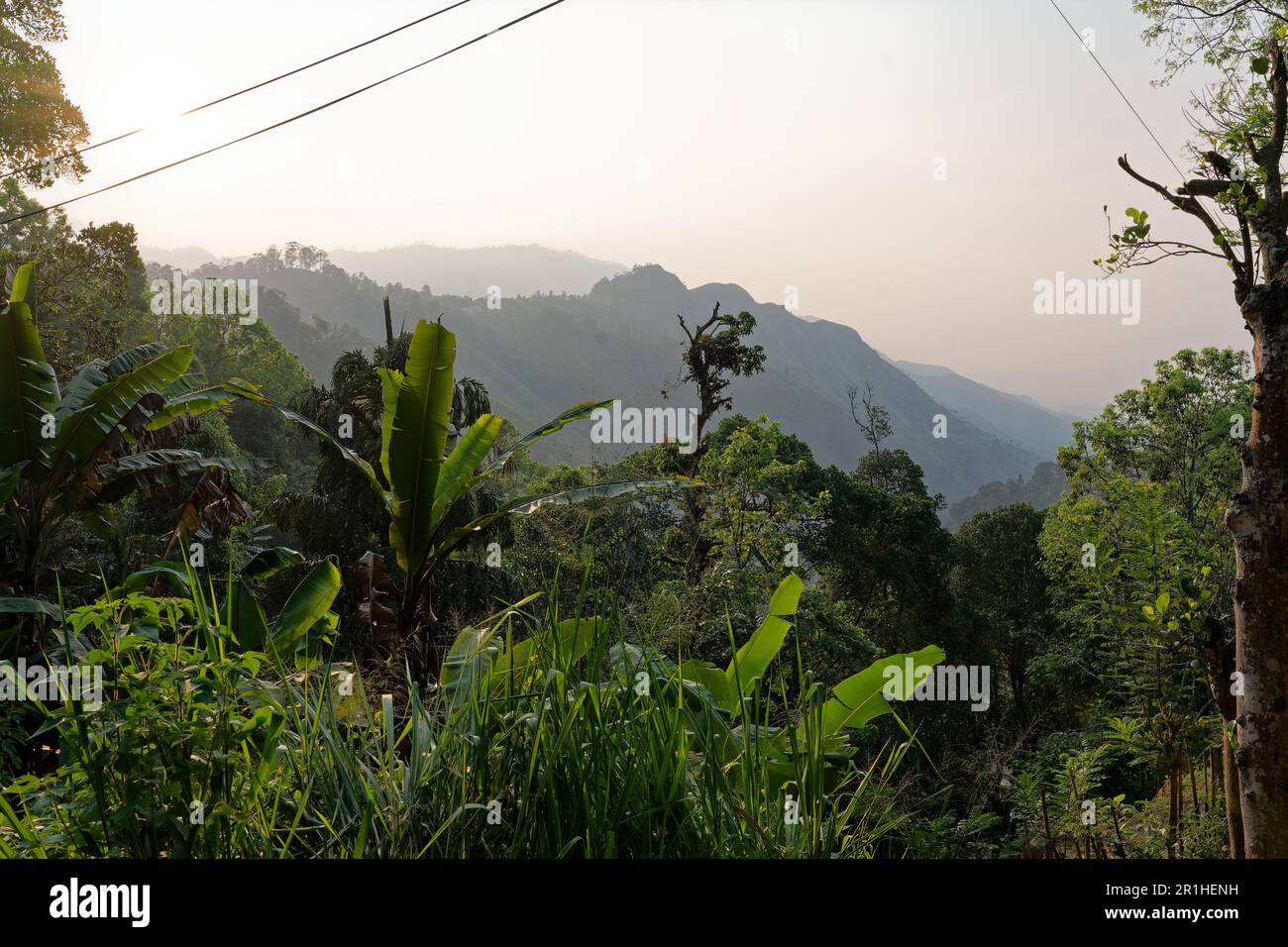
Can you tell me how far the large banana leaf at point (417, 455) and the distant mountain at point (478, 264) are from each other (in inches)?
5650

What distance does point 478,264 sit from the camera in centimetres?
16175

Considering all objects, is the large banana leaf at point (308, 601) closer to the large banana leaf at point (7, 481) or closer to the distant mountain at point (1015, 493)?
the large banana leaf at point (7, 481)

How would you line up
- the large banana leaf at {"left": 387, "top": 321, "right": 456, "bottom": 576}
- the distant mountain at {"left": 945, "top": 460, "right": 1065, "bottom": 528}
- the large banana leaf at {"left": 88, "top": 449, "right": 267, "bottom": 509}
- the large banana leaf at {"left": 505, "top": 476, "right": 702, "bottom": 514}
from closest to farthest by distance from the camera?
the large banana leaf at {"left": 387, "top": 321, "right": 456, "bottom": 576} < the large banana leaf at {"left": 505, "top": 476, "right": 702, "bottom": 514} < the large banana leaf at {"left": 88, "top": 449, "right": 267, "bottom": 509} < the distant mountain at {"left": 945, "top": 460, "right": 1065, "bottom": 528}

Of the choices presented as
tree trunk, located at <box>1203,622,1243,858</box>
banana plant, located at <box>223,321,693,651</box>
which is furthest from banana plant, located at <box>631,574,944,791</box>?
banana plant, located at <box>223,321,693,651</box>

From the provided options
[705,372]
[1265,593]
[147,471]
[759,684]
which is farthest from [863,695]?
[705,372]

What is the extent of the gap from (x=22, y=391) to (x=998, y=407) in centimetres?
14010

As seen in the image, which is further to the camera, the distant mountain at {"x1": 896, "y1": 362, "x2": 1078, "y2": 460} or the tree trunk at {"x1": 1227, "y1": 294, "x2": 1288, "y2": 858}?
the distant mountain at {"x1": 896, "y1": 362, "x2": 1078, "y2": 460}

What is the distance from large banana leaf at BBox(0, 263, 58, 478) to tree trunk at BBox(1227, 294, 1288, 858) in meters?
6.24

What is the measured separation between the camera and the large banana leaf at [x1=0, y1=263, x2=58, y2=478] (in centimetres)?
517

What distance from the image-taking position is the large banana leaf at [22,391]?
517cm

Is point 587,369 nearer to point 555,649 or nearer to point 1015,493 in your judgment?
point 1015,493

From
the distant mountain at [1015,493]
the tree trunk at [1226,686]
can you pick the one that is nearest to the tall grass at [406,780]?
the tree trunk at [1226,686]

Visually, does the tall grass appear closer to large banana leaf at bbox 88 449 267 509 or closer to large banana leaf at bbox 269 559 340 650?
large banana leaf at bbox 269 559 340 650
